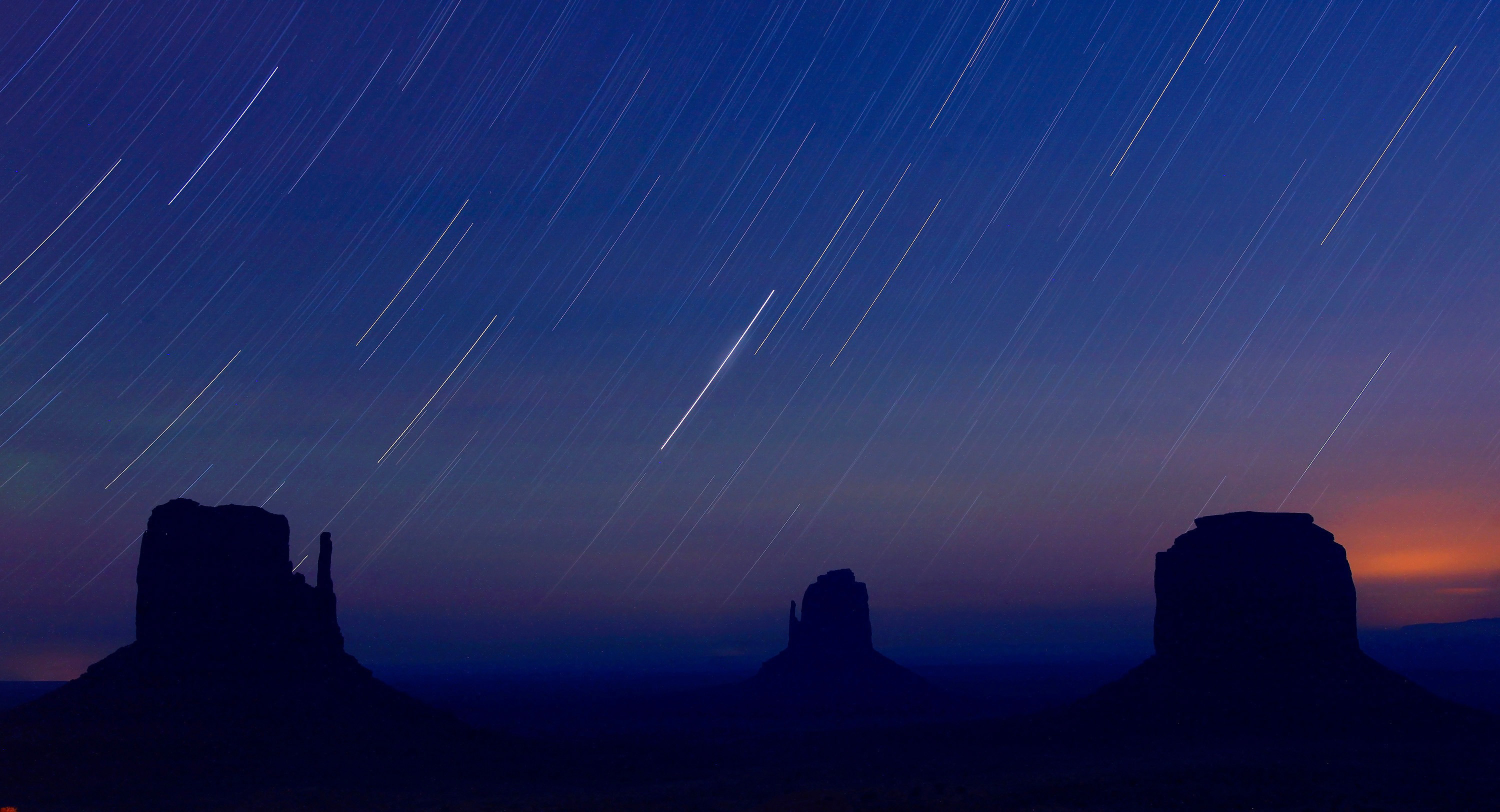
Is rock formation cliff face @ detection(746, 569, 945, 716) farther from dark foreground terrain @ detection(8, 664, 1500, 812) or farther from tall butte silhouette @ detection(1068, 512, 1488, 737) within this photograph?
dark foreground terrain @ detection(8, 664, 1500, 812)

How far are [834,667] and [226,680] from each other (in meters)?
110

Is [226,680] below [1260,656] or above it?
below

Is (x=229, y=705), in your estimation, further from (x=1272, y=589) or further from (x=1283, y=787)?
(x=1272, y=589)

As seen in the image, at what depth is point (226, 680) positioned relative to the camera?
70562mm

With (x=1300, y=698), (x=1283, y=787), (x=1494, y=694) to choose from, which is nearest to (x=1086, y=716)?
(x=1300, y=698)

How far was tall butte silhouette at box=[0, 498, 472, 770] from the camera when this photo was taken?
63.2 metres

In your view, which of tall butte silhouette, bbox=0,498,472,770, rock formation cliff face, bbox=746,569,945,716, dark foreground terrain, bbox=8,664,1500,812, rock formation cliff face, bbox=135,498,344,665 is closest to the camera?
dark foreground terrain, bbox=8,664,1500,812

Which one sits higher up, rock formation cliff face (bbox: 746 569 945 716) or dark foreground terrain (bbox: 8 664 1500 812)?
rock formation cliff face (bbox: 746 569 945 716)

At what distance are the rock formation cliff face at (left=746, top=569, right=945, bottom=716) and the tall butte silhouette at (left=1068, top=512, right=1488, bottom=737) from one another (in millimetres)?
65583

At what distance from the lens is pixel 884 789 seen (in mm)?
55562

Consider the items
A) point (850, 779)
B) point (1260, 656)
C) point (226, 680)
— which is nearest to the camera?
point (850, 779)

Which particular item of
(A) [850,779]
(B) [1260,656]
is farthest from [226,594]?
(B) [1260,656]

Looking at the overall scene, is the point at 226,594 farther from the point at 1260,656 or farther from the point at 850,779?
the point at 1260,656

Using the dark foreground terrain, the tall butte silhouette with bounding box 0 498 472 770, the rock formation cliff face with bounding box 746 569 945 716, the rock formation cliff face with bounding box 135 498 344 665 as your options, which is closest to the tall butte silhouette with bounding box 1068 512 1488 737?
the dark foreground terrain
